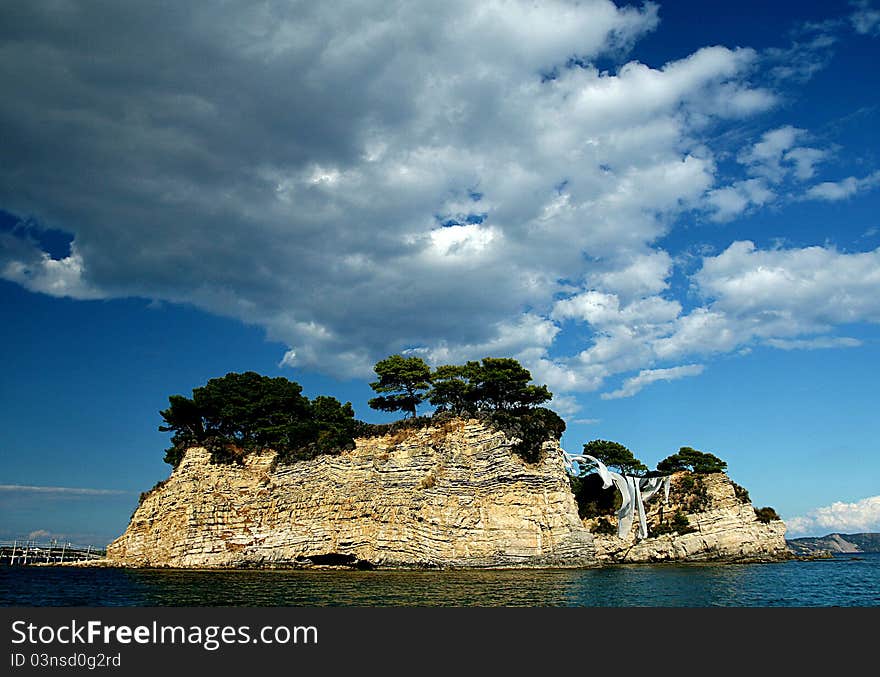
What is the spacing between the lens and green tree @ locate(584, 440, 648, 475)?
73.0 m

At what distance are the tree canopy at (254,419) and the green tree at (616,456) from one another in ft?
102

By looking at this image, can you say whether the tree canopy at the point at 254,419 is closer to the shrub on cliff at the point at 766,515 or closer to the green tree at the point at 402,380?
the green tree at the point at 402,380

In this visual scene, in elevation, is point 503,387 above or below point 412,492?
above

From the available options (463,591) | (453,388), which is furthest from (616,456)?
(463,591)

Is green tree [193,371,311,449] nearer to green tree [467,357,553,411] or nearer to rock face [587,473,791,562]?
green tree [467,357,553,411]

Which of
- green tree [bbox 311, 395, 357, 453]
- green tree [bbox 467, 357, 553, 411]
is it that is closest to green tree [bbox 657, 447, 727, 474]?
green tree [bbox 467, 357, 553, 411]

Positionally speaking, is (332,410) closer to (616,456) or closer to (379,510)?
(379,510)

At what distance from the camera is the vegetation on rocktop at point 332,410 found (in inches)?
2234

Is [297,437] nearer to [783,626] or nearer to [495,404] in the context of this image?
[495,404]

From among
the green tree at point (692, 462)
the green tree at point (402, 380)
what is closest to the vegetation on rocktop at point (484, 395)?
the green tree at point (402, 380)

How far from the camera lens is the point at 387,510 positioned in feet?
169

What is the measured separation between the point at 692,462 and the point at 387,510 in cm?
3832

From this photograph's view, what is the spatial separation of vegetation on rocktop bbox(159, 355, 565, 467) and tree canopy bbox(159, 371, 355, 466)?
97mm

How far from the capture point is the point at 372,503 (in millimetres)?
52000
